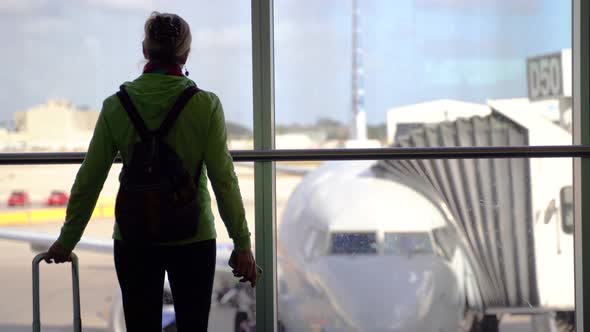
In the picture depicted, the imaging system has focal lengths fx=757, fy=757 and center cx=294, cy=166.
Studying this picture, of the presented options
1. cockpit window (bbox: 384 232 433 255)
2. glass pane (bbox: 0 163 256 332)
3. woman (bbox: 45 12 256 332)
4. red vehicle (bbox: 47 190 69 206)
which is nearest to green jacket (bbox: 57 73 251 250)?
woman (bbox: 45 12 256 332)

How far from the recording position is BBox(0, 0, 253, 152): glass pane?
3.69m

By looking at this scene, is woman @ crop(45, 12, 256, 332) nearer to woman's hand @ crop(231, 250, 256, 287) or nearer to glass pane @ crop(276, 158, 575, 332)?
woman's hand @ crop(231, 250, 256, 287)

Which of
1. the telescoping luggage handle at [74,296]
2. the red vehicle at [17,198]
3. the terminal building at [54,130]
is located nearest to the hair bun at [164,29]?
the telescoping luggage handle at [74,296]

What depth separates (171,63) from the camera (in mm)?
2094

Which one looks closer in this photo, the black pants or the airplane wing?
the black pants

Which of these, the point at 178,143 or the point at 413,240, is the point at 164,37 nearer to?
the point at 178,143

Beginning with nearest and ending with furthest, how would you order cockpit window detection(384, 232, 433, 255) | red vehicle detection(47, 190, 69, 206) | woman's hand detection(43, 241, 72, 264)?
woman's hand detection(43, 241, 72, 264) → red vehicle detection(47, 190, 69, 206) → cockpit window detection(384, 232, 433, 255)

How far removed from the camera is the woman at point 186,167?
205 centimetres

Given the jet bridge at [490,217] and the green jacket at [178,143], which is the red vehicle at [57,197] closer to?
the jet bridge at [490,217]

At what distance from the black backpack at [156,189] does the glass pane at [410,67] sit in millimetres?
1547

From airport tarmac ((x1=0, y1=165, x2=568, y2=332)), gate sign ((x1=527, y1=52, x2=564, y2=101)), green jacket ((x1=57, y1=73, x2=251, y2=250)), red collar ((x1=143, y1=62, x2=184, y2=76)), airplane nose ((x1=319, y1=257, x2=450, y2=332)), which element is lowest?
airplane nose ((x1=319, y1=257, x2=450, y2=332))

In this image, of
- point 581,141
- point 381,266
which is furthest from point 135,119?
point 381,266

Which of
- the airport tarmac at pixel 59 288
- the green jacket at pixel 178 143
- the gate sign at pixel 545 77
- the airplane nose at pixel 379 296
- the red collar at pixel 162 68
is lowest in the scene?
the airplane nose at pixel 379 296

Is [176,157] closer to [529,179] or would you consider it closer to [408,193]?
[408,193]
